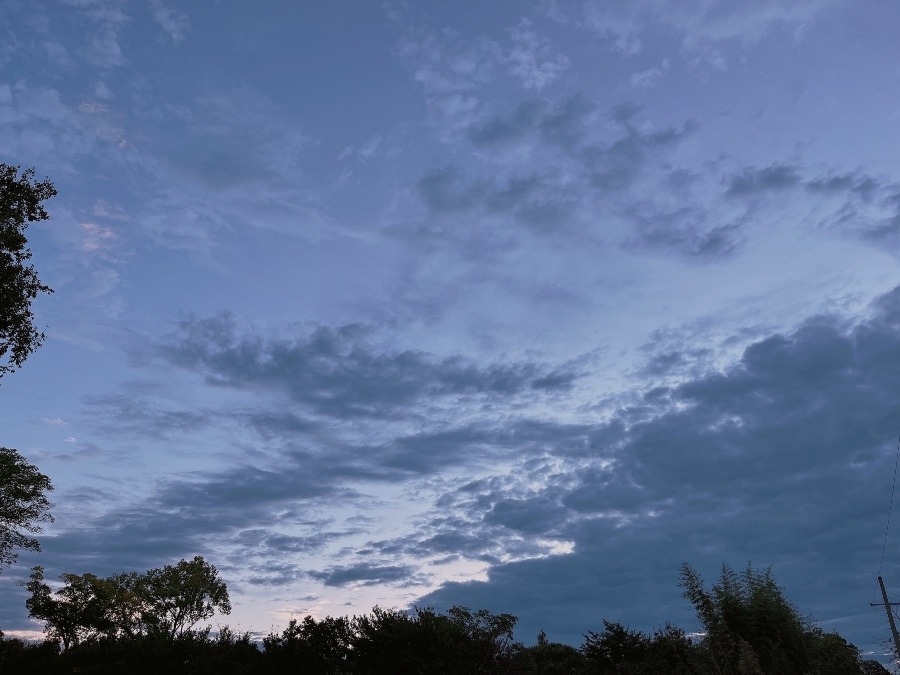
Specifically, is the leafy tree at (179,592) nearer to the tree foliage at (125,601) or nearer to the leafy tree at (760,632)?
the tree foliage at (125,601)

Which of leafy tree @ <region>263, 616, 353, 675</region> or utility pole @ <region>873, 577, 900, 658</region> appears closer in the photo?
leafy tree @ <region>263, 616, 353, 675</region>

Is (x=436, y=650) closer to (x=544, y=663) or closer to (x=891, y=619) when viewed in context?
(x=544, y=663)

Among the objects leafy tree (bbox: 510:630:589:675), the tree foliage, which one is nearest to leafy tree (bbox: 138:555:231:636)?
the tree foliage

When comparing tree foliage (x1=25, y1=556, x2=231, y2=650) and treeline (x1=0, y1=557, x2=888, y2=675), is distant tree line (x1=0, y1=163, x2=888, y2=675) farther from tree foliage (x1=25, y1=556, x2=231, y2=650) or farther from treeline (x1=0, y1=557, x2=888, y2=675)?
tree foliage (x1=25, y1=556, x2=231, y2=650)

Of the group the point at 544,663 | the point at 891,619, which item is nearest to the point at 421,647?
the point at 544,663

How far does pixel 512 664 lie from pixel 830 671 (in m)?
13.5

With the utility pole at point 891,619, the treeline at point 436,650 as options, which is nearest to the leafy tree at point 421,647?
the treeline at point 436,650

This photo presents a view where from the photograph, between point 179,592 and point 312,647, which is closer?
point 312,647

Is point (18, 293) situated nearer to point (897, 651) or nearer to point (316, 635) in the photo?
point (316, 635)

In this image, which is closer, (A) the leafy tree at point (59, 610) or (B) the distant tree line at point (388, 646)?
(B) the distant tree line at point (388, 646)

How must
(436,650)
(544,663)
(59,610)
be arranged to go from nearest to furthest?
Answer: (436,650)
(544,663)
(59,610)

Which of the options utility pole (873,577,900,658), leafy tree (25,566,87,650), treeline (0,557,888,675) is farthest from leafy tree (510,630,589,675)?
leafy tree (25,566,87,650)

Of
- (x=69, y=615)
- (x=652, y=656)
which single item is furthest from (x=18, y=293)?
(x=69, y=615)

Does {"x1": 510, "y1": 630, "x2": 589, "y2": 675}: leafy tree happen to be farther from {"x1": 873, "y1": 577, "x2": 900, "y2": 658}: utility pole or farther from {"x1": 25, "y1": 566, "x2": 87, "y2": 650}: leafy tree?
{"x1": 25, "y1": 566, "x2": 87, "y2": 650}: leafy tree
